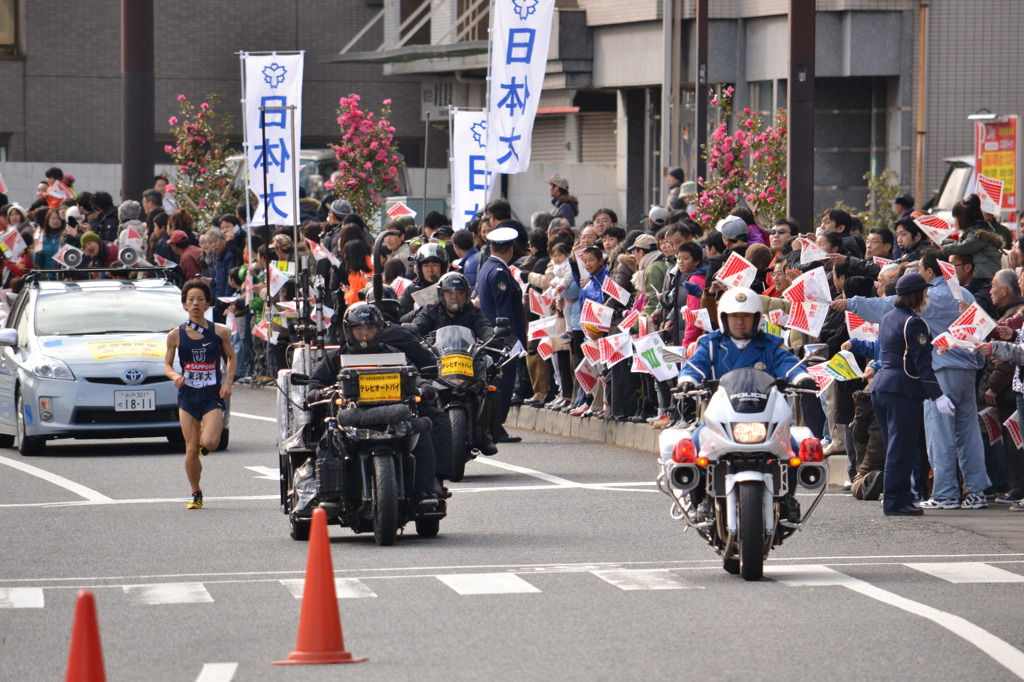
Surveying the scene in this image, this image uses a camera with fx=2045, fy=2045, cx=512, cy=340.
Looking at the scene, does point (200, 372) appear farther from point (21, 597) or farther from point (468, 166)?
point (468, 166)

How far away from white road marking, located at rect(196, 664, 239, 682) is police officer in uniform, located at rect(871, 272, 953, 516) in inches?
264

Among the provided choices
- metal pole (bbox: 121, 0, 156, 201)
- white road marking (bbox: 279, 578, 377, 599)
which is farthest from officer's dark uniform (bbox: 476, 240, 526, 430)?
metal pole (bbox: 121, 0, 156, 201)

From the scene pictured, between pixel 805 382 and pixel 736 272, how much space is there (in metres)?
4.54

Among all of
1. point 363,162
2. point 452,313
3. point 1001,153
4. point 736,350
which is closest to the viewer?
point 736,350

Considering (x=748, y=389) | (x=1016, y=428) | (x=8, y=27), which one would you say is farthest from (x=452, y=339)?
(x=8, y=27)

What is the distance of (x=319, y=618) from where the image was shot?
28.9 ft

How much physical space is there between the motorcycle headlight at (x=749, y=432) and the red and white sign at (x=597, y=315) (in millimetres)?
8187

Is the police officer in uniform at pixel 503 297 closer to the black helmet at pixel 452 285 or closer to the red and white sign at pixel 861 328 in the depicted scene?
the black helmet at pixel 452 285

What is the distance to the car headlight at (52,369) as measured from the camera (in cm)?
1889

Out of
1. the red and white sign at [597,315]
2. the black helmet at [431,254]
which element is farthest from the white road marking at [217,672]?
the red and white sign at [597,315]

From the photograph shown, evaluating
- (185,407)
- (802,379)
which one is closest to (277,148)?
(185,407)

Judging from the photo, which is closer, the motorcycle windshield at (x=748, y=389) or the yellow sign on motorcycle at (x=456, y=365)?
the motorcycle windshield at (x=748, y=389)

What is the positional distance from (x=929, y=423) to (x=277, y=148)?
13.2 metres

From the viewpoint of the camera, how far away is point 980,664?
8766 millimetres
